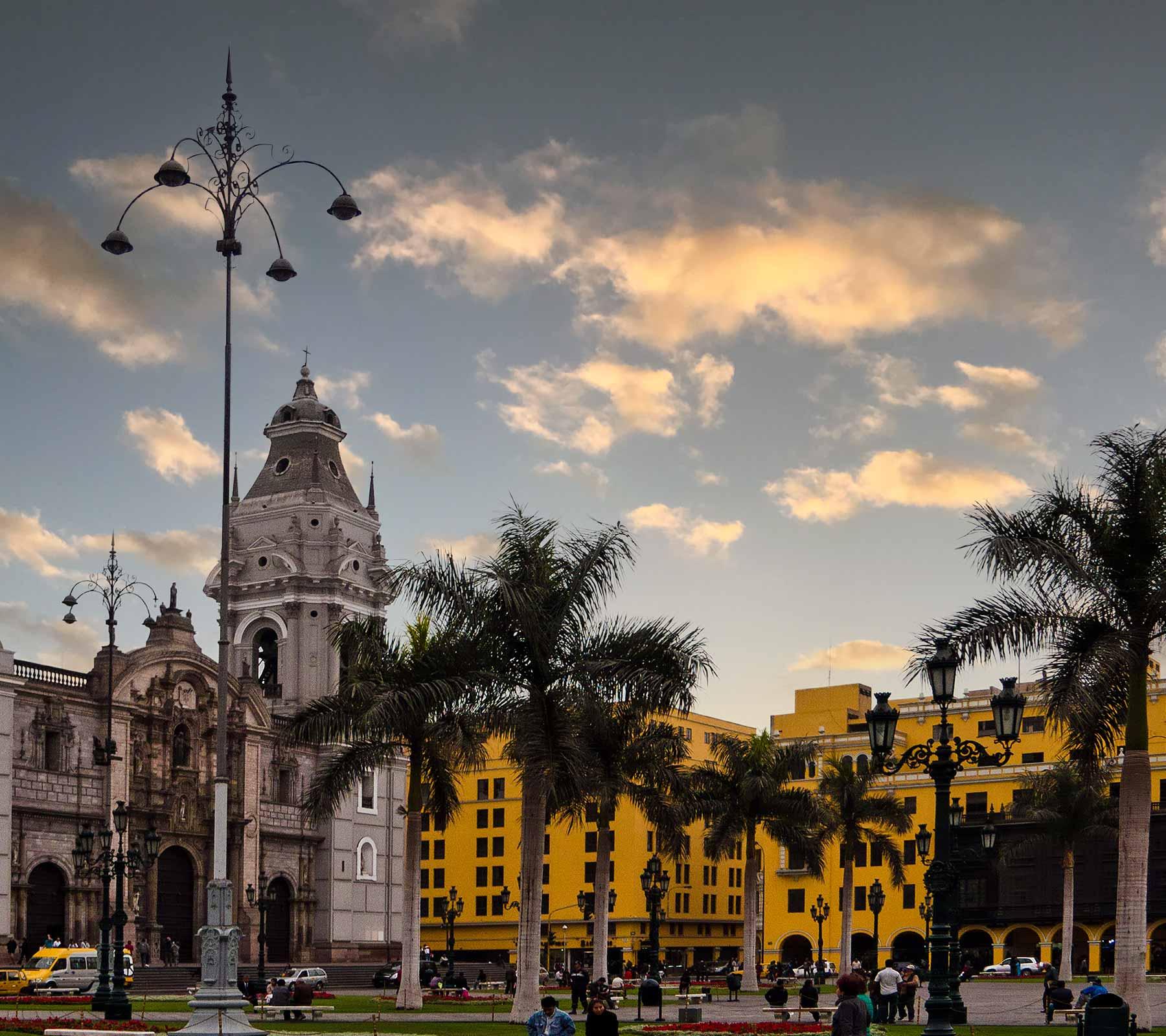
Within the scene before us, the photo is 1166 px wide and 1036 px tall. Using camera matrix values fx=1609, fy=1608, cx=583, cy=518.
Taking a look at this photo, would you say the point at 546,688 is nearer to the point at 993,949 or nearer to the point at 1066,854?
the point at 1066,854

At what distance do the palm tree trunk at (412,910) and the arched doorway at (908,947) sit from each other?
53140 mm

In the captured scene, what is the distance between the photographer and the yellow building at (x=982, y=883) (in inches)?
3204

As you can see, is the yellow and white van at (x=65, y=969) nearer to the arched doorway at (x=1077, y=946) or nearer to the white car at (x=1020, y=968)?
the white car at (x=1020, y=968)

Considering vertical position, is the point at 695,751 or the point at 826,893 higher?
the point at 695,751

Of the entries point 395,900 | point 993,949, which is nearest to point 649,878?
point 395,900

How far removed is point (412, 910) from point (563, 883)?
66376mm

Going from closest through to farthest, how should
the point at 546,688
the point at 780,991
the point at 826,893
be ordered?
1. the point at 546,688
2. the point at 780,991
3. the point at 826,893

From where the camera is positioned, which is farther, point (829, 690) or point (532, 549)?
point (829, 690)

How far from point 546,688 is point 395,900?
5517cm

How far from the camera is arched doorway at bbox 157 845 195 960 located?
70.8 metres

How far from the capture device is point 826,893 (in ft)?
306

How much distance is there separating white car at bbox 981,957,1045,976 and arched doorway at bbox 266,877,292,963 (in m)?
34.2

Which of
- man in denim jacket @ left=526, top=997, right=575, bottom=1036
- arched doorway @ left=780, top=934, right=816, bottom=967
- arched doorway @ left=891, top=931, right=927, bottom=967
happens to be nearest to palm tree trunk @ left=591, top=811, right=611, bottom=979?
man in denim jacket @ left=526, top=997, right=575, bottom=1036

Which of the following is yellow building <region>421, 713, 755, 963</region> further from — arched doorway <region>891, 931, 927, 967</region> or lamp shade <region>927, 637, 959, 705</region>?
lamp shade <region>927, 637, 959, 705</region>
